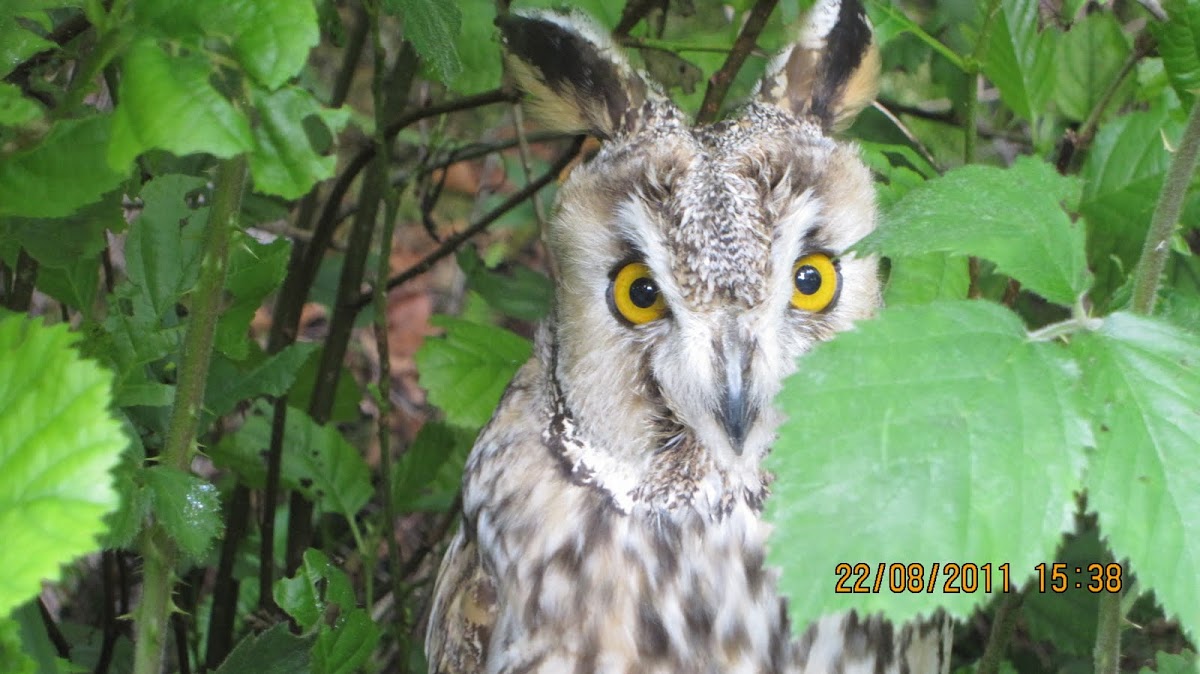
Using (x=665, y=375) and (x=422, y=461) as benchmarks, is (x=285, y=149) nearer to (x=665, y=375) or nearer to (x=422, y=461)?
(x=665, y=375)

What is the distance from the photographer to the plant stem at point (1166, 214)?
48.2 inches

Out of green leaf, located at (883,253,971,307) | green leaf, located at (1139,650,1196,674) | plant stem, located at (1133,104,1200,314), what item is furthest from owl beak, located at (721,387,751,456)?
green leaf, located at (1139,650,1196,674)

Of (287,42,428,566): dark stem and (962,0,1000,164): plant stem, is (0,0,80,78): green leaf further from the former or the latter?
(962,0,1000,164): plant stem

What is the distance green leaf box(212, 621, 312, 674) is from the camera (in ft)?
5.07

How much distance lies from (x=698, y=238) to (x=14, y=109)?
76cm

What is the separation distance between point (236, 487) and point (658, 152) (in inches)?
50.4

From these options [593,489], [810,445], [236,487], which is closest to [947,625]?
[593,489]

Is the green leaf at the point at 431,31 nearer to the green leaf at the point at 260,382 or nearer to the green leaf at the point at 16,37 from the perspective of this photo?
the green leaf at the point at 16,37

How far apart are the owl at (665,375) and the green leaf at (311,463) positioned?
0.38 m

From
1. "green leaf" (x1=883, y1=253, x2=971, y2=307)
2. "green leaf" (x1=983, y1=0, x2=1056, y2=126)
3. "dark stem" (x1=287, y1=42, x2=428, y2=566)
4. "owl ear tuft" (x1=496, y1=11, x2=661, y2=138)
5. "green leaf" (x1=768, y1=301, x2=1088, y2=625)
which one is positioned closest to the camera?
"green leaf" (x1=768, y1=301, x2=1088, y2=625)

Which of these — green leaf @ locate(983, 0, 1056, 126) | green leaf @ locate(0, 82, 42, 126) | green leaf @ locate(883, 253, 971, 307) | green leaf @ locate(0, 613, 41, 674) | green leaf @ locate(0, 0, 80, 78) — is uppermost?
green leaf @ locate(983, 0, 1056, 126)

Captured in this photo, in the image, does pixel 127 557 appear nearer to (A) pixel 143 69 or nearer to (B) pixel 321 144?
(B) pixel 321 144

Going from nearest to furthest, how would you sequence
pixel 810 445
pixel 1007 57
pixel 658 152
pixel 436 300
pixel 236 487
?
1. pixel 810 445
2. pixel 658 152
3. pixel 1007 57
4. pixel 236 487
5. pixel 436 300

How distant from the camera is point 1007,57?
1.91 m
